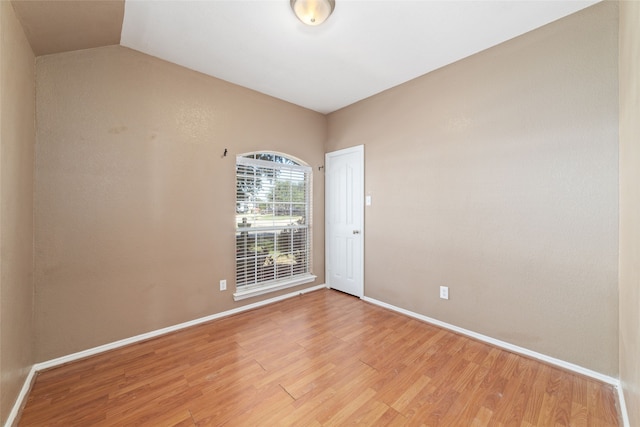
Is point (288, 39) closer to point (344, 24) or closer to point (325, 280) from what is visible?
point (344, 24)

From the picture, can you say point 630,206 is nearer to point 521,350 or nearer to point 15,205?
point 521,350

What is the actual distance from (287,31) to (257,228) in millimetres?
2123

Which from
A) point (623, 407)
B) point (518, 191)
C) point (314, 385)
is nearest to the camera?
point (623, 407)

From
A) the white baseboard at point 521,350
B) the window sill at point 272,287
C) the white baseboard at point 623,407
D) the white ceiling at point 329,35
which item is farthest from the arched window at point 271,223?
the white baseboard at point 623,407

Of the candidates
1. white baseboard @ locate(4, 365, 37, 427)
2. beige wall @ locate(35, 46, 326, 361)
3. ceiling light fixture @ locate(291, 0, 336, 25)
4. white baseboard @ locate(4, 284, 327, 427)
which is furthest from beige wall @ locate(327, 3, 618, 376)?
white baseboard @ locate(4, 365, 37, 427)

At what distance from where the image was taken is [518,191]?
Answer: 7.24ft

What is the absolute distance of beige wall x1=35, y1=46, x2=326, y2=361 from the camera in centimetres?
204

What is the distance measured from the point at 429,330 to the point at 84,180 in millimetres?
3486

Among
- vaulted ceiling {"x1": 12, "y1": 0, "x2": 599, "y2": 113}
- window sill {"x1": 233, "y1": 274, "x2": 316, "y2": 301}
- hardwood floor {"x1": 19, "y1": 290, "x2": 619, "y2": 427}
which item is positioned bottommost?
hardwood floor {"x1": 19, "y1": 290, "x2": 619, "y2": 427}

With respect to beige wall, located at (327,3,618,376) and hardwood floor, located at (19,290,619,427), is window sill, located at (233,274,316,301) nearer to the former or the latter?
hardwood floor, located at (19,290,619,427)

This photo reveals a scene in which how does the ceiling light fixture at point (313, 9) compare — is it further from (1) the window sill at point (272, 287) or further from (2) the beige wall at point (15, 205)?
(1) the window sill at point (272, 287)

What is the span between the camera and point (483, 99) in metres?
2.41

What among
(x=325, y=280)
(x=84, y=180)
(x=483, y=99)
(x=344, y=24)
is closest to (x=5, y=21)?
(x=84, y=180)

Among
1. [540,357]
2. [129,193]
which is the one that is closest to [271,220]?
[129,193]
